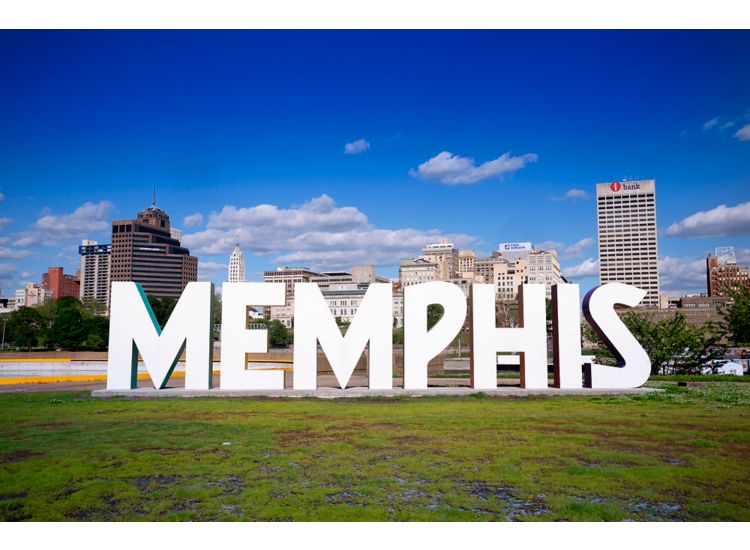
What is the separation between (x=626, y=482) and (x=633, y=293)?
1640 centimetres

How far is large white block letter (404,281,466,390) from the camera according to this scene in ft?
80.2

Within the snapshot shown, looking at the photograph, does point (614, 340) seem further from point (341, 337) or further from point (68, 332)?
point (68, 332)

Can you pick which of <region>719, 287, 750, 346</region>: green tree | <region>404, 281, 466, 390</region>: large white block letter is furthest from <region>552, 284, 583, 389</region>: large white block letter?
<region>719, 287, 750, 346</region>: green tree

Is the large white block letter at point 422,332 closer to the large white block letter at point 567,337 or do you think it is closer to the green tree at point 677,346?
the large white block letter at point 567,337

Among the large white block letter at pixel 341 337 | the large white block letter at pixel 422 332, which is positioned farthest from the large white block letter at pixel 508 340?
the large white block letter at pixel 341 337

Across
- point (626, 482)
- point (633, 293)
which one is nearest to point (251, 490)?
point (626, 482)

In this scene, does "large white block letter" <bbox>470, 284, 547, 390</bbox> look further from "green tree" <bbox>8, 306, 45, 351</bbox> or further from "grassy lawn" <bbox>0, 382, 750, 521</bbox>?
"green tree" <bbox>8, 306, 45, 351</bbox>

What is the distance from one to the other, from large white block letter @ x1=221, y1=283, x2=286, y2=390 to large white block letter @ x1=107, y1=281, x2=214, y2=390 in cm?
70

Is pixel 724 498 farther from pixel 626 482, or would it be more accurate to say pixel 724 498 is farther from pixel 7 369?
pixel 7 369

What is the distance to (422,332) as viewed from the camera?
24625 millimetres

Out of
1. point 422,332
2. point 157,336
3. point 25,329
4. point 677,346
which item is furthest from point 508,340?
point 25,329

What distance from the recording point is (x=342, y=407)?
2067cm
